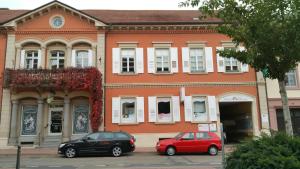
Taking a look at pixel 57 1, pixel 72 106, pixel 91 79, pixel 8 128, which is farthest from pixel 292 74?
pixel 8 128

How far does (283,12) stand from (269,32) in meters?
0.80

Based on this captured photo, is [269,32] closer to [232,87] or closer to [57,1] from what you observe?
[232,87]

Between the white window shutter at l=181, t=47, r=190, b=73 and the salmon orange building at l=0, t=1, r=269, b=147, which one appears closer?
the salmon orange building at l=0, t=1, r=269, b=147

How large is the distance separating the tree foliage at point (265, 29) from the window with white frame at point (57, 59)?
14.4 metres

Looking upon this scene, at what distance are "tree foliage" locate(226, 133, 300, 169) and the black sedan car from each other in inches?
453

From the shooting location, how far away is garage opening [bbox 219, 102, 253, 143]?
2375 centimetres

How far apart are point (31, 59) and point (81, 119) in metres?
5.67

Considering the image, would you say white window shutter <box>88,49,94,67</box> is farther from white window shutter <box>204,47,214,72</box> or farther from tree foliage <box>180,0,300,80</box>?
tree foliage <box>180,0,300,80</box>

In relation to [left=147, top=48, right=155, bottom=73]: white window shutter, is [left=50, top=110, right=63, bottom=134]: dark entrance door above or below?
below

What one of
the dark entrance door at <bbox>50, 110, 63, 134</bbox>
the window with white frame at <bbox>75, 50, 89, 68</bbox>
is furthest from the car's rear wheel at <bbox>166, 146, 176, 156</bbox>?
the window with white frame at <bbox>75, 50, 89, 68</bbox>

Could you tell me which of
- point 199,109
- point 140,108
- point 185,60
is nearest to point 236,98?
point 199,109

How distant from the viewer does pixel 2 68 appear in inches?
896

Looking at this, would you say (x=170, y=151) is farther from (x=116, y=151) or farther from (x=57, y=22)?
(x=57, y=22)

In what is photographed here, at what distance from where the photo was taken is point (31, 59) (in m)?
23.2
